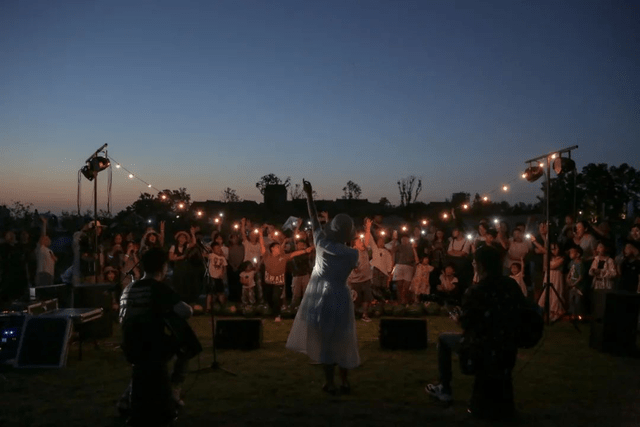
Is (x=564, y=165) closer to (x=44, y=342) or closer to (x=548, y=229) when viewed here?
(x=548, y=229)

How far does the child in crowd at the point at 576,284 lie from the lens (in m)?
12.0

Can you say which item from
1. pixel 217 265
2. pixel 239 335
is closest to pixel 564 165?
pixel 239 335

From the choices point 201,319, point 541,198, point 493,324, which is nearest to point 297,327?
Result: point 493,324

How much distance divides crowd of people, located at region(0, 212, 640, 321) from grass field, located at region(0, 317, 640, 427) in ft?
9.38

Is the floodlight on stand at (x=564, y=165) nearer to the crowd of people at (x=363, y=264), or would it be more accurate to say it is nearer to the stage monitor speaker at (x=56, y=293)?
the crowd of people at (x=363, y=264)

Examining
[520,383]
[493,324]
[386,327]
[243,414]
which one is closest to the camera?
[493,324]

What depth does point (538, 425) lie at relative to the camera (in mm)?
5797

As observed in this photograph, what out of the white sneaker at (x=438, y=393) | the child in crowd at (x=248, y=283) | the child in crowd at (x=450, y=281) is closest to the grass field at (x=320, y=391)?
the white sneaker at (x=438, y=393)

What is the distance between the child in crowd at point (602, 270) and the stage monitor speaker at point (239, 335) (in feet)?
23.0

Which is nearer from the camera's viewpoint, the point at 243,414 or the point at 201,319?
the point at 243,414

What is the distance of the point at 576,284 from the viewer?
39.5 feet

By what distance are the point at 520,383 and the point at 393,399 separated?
192cm

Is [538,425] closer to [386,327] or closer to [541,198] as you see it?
[386,327]

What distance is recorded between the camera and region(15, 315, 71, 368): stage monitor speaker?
321 inches
